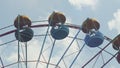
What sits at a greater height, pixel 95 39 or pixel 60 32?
pixel 60 32

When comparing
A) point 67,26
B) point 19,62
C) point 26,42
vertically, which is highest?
point 67,26

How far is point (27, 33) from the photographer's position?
85.8ft

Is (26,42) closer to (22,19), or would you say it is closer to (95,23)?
(22,19)

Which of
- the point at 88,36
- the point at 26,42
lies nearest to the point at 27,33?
the point at 26,42

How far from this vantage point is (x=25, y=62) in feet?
85.8

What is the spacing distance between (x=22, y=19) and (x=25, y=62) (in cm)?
342

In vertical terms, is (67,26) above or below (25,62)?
above

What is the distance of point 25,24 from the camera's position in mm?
25516

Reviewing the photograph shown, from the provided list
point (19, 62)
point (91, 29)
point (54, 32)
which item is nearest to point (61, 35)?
point (54, 32)

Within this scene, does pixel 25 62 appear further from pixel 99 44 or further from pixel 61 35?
pixel 99 44

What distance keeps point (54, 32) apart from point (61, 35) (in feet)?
1.91

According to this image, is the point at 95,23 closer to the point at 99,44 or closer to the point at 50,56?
the point at 99,44

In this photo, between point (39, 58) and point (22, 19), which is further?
point (39, 58)

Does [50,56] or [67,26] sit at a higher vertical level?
[67,26]
